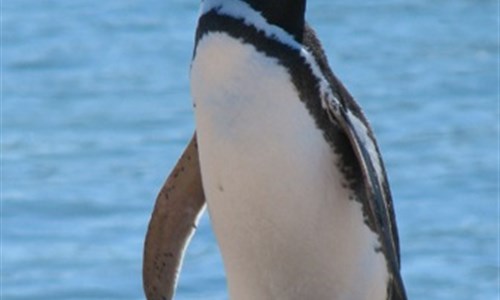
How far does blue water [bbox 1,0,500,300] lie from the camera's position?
6441 millimetres

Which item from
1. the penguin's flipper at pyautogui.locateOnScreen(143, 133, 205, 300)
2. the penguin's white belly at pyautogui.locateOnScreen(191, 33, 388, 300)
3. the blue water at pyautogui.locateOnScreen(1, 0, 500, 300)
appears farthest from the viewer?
the blue water at pyautogui.locateOnScreen(1, 0, 500, 300)

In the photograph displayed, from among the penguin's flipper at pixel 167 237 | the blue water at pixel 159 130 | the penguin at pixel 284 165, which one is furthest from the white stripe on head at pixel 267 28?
the blue water at pixel 159 130

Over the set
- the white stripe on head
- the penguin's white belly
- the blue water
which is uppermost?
the blue water

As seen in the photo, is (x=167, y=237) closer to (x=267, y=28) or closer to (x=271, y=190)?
(x=271, y=190)

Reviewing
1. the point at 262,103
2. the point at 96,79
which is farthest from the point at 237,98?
the point at 96,79

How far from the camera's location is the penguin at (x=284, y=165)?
3740 mm

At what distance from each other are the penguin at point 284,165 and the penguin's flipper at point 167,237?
0.33 m

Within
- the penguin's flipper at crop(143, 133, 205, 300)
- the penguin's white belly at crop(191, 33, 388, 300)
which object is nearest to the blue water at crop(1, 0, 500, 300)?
the penguin's flipper at crop(143, 133, 205, 300)

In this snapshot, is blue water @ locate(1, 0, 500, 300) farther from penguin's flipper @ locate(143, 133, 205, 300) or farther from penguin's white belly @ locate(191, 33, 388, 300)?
penguin's white belly @ locate(191, 33, 388, 300)

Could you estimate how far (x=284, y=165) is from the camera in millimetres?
3773

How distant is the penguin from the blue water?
7.43ft

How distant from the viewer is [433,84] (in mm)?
8609

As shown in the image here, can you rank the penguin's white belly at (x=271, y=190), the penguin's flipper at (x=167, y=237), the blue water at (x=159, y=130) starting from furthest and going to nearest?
the blue water at (x=159, y=130) → the penguin's flipper at (x=167, y=237) → the penguin's white belly at (x=271, y=190)

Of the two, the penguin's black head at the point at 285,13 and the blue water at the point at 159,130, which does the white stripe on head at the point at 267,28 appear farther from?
the blue water at the point at 159,130
